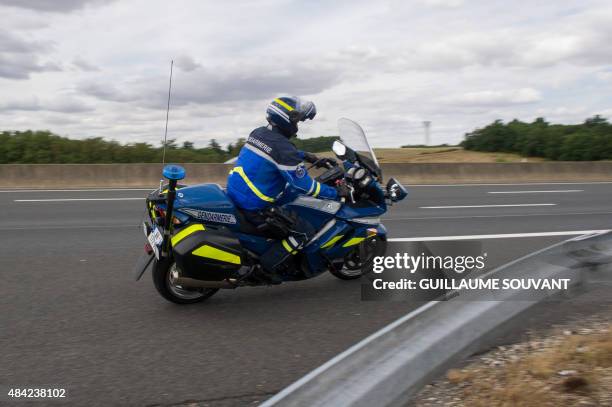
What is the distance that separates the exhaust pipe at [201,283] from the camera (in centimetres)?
524

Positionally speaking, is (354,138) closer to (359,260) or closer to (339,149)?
(339,149)

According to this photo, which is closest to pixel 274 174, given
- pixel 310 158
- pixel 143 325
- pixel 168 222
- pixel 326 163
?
pixel 310 158

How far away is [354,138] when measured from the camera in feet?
20.7

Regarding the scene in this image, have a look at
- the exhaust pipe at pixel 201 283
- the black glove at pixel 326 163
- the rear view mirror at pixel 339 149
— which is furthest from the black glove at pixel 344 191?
the exhaust pipe at pixel 201 283

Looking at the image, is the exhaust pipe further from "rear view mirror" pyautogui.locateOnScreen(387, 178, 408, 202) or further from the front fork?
"rear view mirror" pyautogui.locateOnScreen(387, 178, 408, 202)

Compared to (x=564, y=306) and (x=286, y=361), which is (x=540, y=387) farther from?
(x=564, y=306)

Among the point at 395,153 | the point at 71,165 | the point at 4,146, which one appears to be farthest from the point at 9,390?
the point at 395,153

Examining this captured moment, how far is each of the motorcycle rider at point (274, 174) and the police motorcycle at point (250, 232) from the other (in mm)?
61

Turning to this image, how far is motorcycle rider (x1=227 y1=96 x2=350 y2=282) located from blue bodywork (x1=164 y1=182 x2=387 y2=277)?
0.12 meters

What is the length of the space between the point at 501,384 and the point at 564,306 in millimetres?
2319

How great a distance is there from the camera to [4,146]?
17.6m

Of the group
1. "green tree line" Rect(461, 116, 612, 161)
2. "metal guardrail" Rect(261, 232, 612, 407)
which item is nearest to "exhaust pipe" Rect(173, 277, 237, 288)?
"metal guardrail" Rect(261, 232, 612, 407)

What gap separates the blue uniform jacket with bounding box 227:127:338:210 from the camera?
539 cm

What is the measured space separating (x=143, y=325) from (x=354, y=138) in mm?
2762
